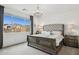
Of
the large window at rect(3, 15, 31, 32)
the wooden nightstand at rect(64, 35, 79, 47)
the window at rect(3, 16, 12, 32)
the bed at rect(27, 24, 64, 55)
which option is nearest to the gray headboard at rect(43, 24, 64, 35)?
the bed at rect(27, 24, 64, 55)

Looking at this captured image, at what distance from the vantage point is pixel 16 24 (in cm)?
524

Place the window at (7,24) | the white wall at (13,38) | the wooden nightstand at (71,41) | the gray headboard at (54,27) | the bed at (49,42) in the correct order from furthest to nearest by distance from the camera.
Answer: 1. the gray headboard at (54,27)
2. the window at (7,24)
3. the white wall at (13,38)
4. the wooden nightstand at (71,41)
5. the bed at (49,42)

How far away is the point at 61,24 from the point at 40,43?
240cm

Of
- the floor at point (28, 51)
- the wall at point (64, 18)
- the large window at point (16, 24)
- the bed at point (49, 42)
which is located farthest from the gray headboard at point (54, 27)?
the floor at point (28, 51)

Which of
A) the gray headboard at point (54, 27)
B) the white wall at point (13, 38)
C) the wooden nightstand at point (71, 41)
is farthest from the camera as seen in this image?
the gray headboard at point (54, 27)

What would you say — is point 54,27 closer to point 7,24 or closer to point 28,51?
point 28,51

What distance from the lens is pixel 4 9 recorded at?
167 inches

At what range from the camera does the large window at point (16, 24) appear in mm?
4498

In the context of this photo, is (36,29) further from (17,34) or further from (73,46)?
(73,46)

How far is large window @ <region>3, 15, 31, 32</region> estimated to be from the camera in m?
4.50

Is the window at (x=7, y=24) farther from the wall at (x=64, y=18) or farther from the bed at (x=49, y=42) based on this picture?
the wall at (x=64, y=18)

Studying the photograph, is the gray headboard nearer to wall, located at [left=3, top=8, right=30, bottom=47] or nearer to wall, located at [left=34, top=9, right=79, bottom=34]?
wall, located at [left=34, top=9, right=79, bottom=34]

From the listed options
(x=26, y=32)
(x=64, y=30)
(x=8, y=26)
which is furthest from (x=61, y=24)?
(x=8, y=26)

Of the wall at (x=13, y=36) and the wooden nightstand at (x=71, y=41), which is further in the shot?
the wall at (x=13, y=36)
